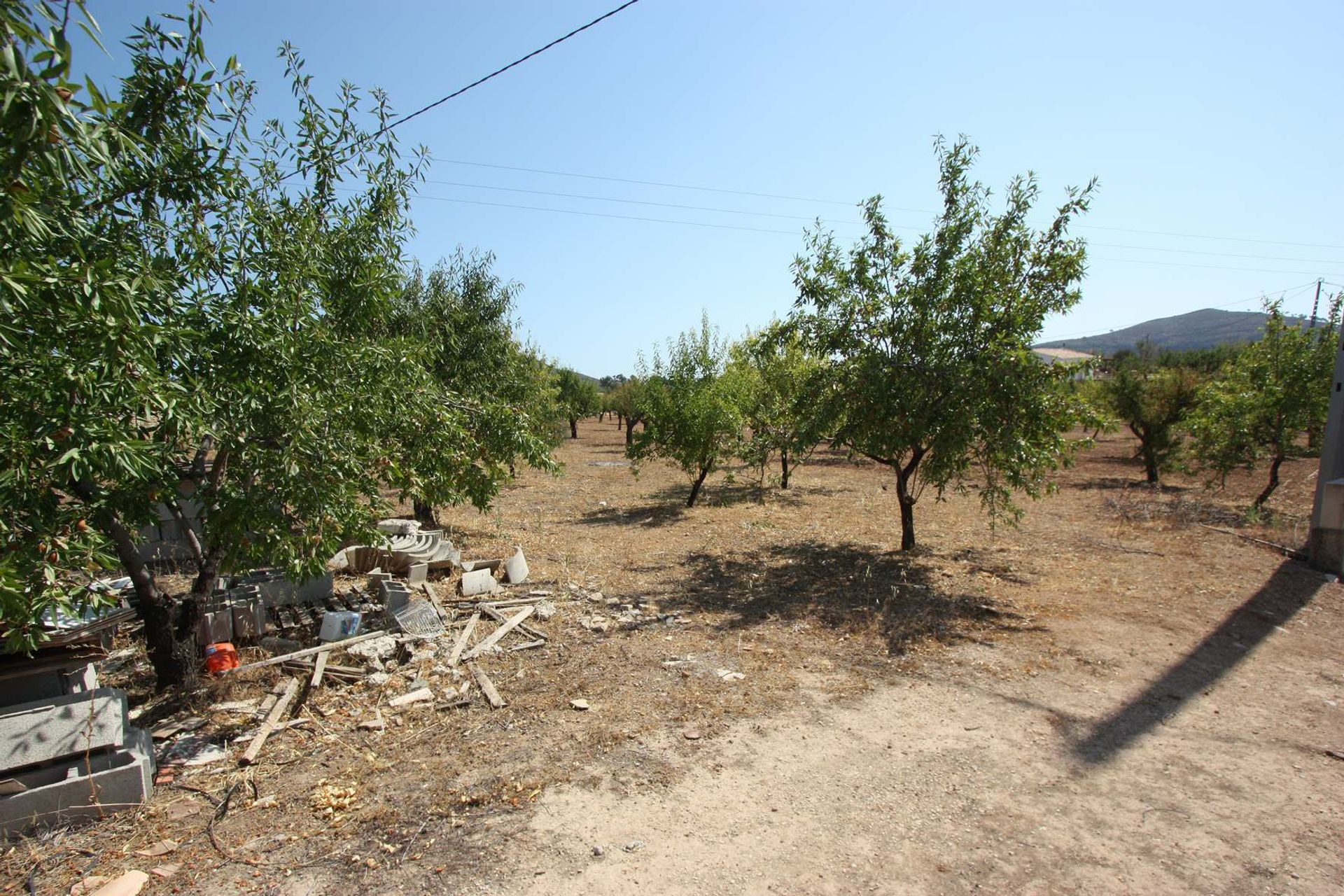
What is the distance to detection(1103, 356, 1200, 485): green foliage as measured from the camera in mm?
20531

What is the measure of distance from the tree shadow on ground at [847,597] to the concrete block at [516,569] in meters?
2.24

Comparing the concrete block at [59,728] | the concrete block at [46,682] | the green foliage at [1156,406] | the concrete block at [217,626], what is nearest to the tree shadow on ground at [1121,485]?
the green foliage at [1156,406]

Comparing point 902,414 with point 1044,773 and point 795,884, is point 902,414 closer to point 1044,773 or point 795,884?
point 1044,773

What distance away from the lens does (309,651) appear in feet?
20.9

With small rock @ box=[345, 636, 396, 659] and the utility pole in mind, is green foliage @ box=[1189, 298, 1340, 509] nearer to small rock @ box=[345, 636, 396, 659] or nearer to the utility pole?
the utility pole

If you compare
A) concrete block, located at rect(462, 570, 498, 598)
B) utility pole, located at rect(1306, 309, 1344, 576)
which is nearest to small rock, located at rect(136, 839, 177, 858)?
concrete block, located at rect(462, 570, 498, 598)

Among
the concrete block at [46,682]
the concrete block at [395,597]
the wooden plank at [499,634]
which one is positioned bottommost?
the wooden plank at [499,634]

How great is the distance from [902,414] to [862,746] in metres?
5.24

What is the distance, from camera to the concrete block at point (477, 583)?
8.69 m

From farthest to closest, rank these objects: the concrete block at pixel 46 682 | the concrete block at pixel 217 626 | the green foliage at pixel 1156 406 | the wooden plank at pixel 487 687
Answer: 1. the green foliage at pixel 1156 406
2. the concrete block at pixel 217 626
3. the wooden plank at pixel 487 687
4. the concrete block at pixel 46 682

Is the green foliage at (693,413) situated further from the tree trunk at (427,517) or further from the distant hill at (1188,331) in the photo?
the distant hill at (1188,331)

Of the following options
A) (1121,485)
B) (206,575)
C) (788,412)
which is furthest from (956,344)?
(1121,485)

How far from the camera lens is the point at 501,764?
479 cm

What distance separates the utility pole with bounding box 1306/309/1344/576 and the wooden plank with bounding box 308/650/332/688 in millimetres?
13604
